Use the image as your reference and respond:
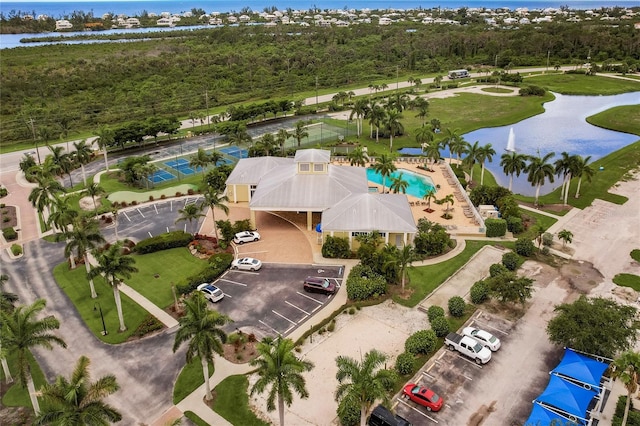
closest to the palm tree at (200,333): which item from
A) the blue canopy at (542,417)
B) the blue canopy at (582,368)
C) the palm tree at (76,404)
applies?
the palm tree at (76,404)

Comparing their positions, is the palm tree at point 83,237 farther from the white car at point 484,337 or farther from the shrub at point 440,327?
the white car at point 484,337

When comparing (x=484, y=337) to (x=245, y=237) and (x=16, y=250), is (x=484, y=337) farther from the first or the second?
(x=16, y=250)

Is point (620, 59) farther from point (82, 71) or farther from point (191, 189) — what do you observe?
point (82, 71)

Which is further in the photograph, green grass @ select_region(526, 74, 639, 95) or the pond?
green grass @ select_region(526, 74, 639, 95)

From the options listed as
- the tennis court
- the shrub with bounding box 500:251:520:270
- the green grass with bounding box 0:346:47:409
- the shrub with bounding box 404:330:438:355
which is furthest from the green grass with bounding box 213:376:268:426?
the tennis court

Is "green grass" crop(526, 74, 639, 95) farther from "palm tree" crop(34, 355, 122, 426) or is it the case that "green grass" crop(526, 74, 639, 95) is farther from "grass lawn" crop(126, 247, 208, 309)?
"palm tree" crop(34, 355, 122, 426)

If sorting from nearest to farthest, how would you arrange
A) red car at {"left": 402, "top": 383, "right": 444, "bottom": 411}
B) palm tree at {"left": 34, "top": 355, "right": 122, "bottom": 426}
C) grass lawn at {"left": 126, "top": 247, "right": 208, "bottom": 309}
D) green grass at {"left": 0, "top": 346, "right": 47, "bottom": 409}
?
palm tree at {"left": 34, "top": 355, "right": 122, "bottom": 426}, red car at {"left": 402, "top": 383, "right": 444, "bottom": 411}, green grass at {"left": 0, "top": 346, "right": 47, "bottom": 409}, grass lawn at {"left": 126, "top": 247, "right": 208, "bottom": 309}

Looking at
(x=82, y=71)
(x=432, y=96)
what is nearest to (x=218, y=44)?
(x=82, y=71)
